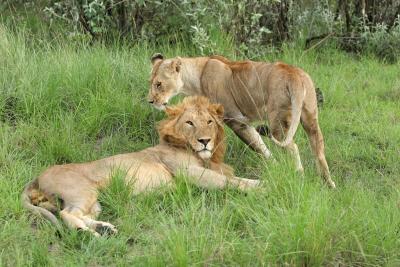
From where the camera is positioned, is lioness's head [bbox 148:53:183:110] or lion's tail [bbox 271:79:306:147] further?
lioness's head [bbox 148:53:183:110]

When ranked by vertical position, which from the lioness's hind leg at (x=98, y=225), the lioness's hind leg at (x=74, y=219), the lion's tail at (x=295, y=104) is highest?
the lion's tail at (x=295, y=104)

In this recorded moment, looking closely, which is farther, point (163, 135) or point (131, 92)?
point (131, 92)

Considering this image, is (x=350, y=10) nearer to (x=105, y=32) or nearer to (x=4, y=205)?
(x=105, y=32)

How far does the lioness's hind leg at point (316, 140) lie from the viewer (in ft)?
Result: 15.5

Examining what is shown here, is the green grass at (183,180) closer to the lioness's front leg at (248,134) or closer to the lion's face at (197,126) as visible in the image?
the lioness's front leg at (248,134)

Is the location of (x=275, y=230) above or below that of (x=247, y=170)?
above

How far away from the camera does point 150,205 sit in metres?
4.22

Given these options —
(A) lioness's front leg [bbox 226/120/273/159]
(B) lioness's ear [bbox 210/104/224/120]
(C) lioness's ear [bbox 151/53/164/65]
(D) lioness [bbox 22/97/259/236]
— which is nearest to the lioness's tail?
(D) lioness [bbox 22/97/259/236]

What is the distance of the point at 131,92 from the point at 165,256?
9.30ft

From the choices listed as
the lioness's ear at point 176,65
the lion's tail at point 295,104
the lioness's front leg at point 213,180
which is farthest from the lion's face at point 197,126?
the lioness's ear at point 176,65

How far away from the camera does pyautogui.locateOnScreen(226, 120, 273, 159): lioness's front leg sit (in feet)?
16.9

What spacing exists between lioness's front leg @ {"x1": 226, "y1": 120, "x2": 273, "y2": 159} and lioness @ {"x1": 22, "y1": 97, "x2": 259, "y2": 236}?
32cm

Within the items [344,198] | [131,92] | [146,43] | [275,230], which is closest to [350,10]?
[146,43]

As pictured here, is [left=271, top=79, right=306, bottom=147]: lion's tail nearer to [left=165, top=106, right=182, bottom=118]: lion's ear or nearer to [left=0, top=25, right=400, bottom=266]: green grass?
[left=0, top=25, right=400, bottom=266]: green grass
